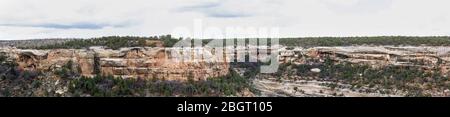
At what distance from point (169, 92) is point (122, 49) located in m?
5.62

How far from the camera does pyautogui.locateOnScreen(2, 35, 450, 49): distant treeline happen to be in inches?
2263

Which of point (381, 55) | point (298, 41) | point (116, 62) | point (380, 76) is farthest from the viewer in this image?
point (298, 41)

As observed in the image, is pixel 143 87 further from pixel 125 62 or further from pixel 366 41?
pixel 366 41

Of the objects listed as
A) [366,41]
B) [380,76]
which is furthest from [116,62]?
[366,41]

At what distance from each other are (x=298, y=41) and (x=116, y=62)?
32217 millimetres

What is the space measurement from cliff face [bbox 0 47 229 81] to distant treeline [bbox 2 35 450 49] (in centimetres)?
152

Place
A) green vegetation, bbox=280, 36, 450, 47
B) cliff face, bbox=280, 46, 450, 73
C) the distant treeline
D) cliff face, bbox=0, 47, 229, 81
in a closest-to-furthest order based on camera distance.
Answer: cliff face, bbox=0, 47, 229, 81 < the distant treeline < cliff face, bbox=280, 46, 450, 73 < green vegetation, bbox=280, 36, 450, 47

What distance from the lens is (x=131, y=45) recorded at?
57.0 m

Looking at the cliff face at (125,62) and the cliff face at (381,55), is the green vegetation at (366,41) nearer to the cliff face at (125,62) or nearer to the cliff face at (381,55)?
the cliff face at (381,55)

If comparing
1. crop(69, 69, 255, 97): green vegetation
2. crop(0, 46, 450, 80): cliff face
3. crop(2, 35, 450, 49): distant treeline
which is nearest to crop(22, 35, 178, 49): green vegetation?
crop(2, 35, 450, 49): distant treeline

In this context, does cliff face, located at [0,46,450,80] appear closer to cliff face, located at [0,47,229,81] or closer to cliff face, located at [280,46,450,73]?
cliff face, located at [0,47,229,81]

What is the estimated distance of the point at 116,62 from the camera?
5462 centimetres
